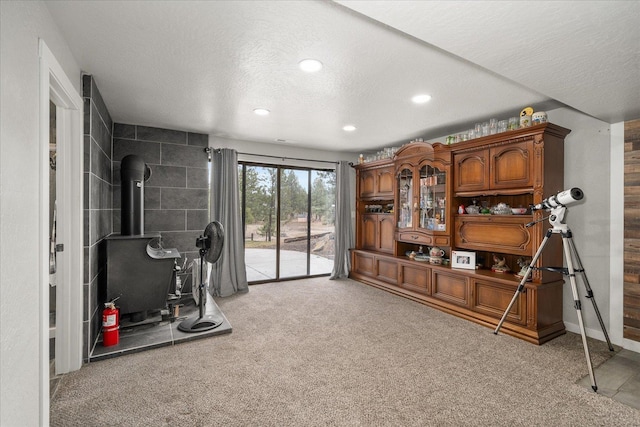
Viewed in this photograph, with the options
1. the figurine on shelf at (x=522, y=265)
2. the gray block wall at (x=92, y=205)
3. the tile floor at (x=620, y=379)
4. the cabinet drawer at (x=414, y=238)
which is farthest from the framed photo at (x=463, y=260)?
the gray block wall at (x=92, y=205)

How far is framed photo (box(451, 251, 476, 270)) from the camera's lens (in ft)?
12.1

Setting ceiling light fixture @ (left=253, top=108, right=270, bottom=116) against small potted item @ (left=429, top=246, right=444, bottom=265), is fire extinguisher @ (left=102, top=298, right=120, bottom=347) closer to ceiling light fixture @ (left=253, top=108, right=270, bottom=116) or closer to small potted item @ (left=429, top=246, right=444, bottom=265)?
ceiling light fixture @ (left=253, top=108, right=270, bottom=116)

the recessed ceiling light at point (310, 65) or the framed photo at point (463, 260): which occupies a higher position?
the recessed ceiling light at point (310, 65)

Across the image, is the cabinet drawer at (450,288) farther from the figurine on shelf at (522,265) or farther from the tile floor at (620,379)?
the tile floor at (620,379)

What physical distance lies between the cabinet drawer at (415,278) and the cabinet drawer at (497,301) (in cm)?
68

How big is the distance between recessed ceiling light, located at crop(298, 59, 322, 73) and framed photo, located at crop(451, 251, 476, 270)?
276cm

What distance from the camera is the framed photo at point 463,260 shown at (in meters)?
3.69

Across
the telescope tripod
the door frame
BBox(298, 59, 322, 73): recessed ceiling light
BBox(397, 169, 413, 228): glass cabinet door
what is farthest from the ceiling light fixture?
the telescope tripod

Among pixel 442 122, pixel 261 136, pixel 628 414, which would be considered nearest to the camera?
pixel 628 414

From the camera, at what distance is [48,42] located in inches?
64.7

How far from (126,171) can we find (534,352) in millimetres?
4344

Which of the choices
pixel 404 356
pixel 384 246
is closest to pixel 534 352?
pixel 404 356

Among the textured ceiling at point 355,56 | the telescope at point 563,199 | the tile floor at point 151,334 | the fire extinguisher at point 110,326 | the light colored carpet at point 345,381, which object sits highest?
the textured ceiling at point 355,56

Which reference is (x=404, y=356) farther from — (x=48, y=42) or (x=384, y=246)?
(x=48, y=42)
